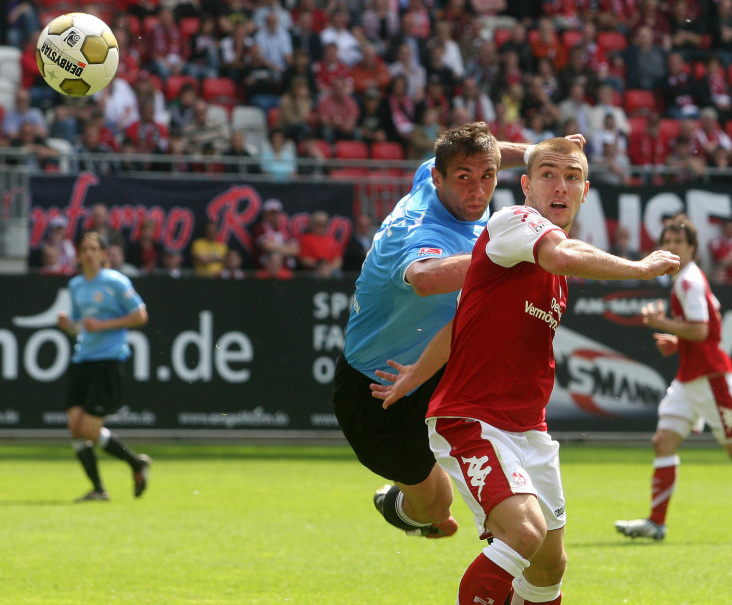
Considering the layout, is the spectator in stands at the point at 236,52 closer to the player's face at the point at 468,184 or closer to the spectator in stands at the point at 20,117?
the spectator in stands at the point at 20,117

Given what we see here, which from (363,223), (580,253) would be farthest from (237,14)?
(580,253)

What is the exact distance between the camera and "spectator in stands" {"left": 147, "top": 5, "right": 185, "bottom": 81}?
1947 centimetres

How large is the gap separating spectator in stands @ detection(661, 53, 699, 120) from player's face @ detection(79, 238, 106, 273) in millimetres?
13164

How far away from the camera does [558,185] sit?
483 cm

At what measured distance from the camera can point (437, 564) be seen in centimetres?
812

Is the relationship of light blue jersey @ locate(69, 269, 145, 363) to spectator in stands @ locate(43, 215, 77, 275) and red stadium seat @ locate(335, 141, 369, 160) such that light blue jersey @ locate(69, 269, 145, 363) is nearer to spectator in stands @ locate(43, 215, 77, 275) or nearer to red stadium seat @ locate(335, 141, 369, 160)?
spectator in stands @ locate(43, 215, 77, 275)

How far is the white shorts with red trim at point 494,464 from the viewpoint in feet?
15.3

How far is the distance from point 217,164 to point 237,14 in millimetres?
4535

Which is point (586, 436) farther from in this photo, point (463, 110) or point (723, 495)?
point (463, 110)

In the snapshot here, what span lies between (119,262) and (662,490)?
9134 millimetres

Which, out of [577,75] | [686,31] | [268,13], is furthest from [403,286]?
[686,31]

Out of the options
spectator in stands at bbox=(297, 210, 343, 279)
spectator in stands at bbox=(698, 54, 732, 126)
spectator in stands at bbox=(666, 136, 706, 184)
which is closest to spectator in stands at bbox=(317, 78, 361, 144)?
spectator in stands at bbox=(297, 210, 343, 279)

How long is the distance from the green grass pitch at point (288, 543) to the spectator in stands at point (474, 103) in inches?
307

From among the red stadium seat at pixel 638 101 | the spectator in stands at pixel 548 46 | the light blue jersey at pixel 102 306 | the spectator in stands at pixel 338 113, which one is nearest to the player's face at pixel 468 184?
the light blue jersey at pixel 102 306
